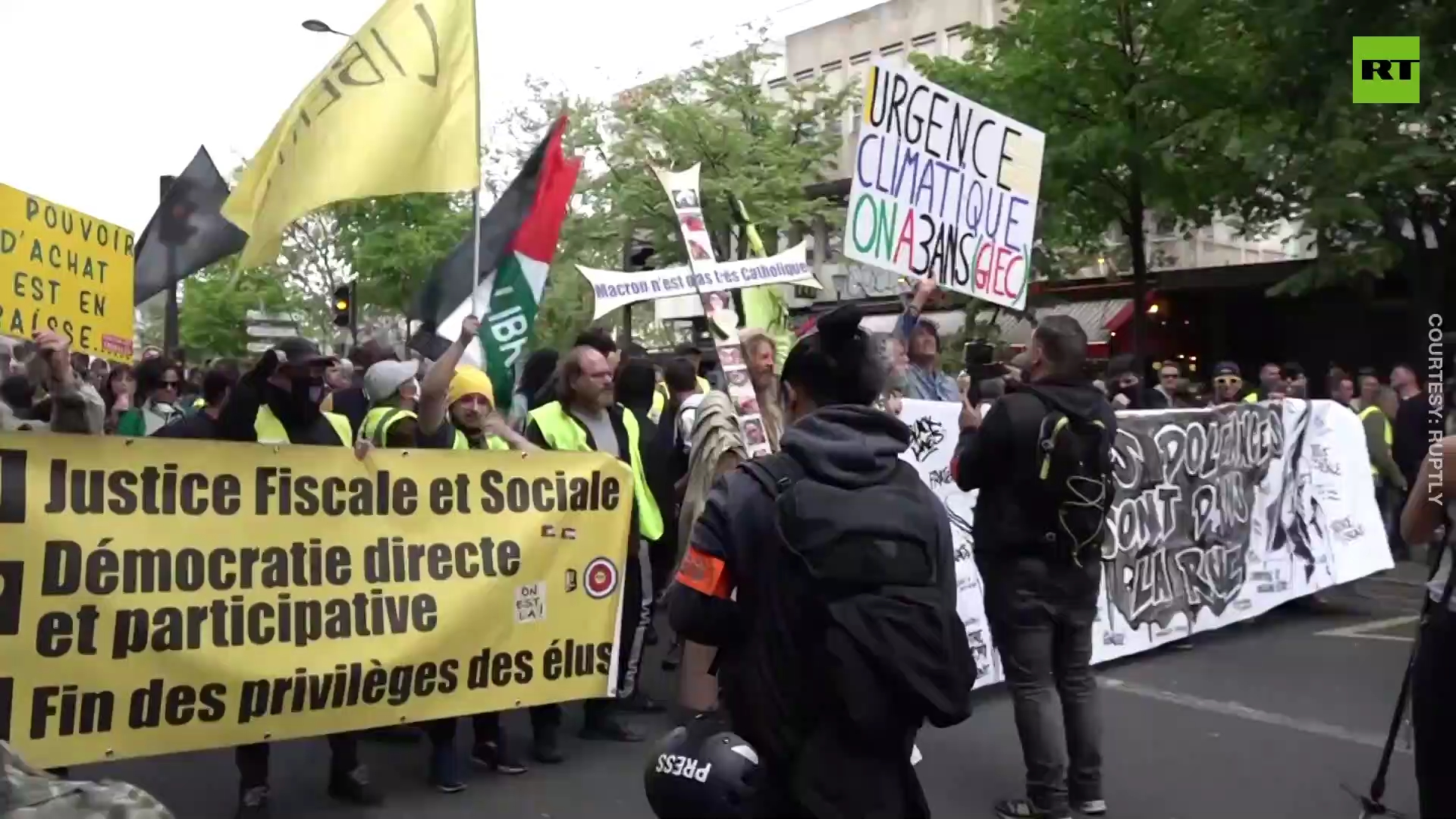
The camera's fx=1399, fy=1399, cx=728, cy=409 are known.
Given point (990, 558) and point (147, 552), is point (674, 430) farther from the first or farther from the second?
point (147, 552)

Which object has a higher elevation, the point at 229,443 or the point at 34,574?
the point at 229,443

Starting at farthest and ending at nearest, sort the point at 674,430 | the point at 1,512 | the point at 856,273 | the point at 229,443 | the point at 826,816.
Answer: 1. the point at 856,273
2. the point at 674,430
3. the point at 229,443
4. the point at 1,512
5. the point at 826,816

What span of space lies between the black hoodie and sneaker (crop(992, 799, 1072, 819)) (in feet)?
7.85

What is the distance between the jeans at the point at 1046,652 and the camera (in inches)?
201

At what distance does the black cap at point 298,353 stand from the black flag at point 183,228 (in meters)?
2.90

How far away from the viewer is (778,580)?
9.48 feet

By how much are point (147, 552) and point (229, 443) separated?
46 centimetres

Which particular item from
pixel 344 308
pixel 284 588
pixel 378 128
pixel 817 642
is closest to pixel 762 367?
pixel 378 128

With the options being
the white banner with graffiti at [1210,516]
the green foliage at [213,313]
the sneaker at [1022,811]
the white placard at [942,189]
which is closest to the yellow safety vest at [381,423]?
the white placard at [942,189]

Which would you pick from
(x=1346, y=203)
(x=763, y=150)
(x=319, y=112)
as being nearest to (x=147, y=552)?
(x=319, y=112)

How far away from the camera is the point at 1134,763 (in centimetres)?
612

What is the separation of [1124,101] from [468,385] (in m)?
15.0

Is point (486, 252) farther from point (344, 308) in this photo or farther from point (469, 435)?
point (344, 308)

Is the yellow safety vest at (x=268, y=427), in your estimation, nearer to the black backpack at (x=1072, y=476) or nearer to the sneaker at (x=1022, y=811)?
the black backpack at (x=1072, y=476)
